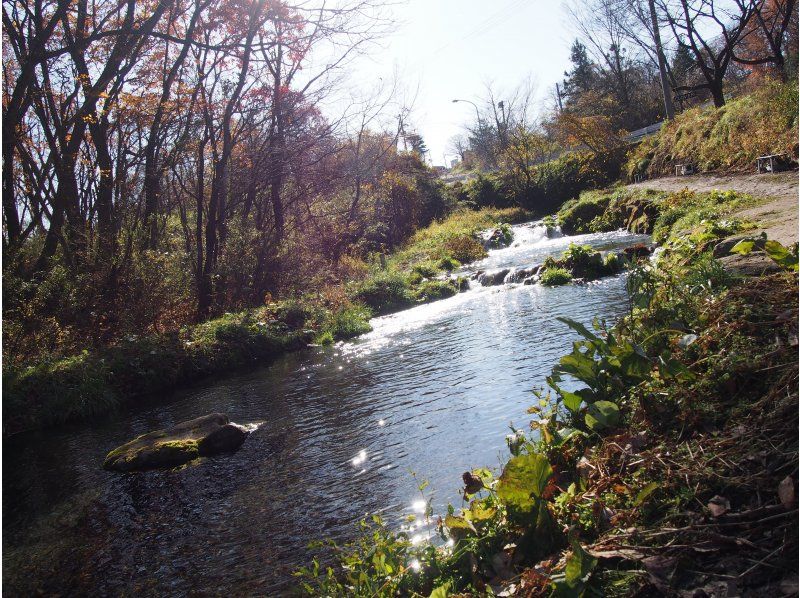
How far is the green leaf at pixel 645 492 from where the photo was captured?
2.10 metres

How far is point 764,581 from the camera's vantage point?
5.46 feet

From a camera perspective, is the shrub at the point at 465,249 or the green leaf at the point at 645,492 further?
the shrub at the point at 465,249

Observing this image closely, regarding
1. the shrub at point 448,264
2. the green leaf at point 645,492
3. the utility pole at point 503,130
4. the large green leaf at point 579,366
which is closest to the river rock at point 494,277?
the shrub at point 448,264

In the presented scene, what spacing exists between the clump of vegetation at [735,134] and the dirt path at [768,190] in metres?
0.67

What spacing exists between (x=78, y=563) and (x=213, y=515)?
983 millimetres

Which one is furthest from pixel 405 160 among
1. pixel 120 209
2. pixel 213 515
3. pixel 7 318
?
pixel 213 515

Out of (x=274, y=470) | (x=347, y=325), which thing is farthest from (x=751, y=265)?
(x=347, y=325)

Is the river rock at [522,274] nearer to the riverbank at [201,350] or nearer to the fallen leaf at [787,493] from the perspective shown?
the riverbank at [201,350]

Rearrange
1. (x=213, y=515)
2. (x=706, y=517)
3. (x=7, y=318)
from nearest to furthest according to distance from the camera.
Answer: (x=706, y=517), (x=213, y=515), (x=7, y=318)

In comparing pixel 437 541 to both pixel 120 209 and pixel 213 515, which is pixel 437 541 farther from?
pixel 120 209

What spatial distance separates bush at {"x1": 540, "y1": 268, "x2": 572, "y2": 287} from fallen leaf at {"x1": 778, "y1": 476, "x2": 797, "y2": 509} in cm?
1208

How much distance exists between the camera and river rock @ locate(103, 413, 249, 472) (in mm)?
6285

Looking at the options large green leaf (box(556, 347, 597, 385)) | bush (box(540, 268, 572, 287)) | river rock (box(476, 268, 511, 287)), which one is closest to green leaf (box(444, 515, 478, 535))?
large green leaf (box(556, 347, 597, 385))

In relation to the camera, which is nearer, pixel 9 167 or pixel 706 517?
pixel 706 517
